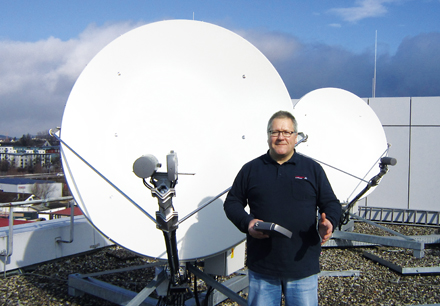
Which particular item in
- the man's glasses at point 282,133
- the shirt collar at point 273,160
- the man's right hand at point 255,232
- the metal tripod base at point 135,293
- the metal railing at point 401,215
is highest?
the man's glasses at point 282,133

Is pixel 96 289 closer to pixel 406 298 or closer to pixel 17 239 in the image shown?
pixel 17 239

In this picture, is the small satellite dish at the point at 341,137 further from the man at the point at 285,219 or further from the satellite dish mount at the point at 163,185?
the satellite dish mount at the point at 163,185

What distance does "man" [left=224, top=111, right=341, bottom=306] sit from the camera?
2293 millimetres

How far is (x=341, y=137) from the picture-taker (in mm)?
7176

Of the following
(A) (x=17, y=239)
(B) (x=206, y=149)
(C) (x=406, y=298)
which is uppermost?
(B) (x=206, y=149)

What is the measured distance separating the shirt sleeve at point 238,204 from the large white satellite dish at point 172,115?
26.6 inches

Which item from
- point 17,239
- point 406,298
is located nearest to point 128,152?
point 17,239

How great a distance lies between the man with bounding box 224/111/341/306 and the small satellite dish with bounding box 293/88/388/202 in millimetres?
4195

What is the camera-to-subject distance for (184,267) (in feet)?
10.4

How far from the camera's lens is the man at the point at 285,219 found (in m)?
2.29

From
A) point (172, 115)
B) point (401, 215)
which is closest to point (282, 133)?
point (172, 115)

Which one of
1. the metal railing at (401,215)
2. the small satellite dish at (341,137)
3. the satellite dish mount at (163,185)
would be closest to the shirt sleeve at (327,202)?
the satellite dish mount at (163,185)

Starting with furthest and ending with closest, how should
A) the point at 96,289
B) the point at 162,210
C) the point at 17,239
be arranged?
1. the point at 17,239
2. the point at 96,289
3. the point at 162,210

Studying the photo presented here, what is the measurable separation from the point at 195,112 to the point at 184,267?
1.28 m
